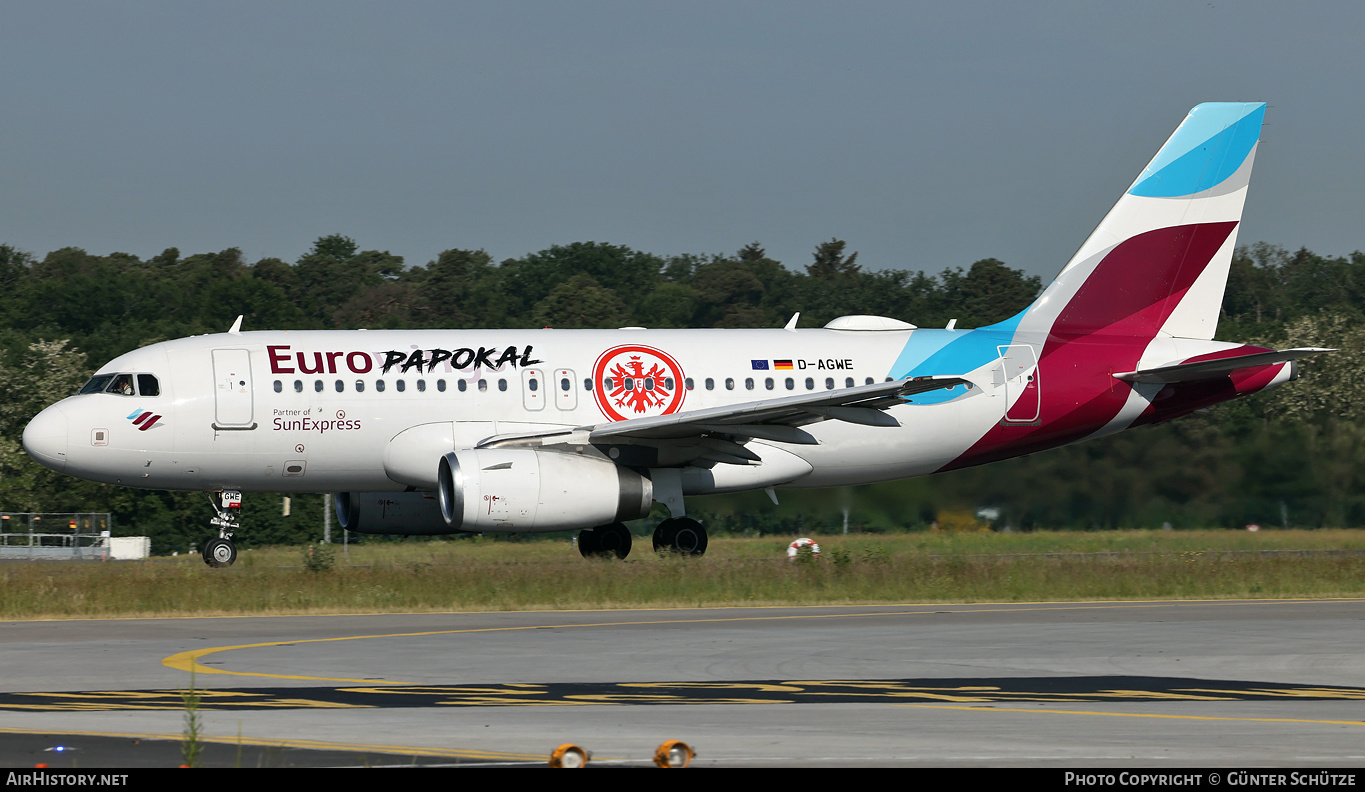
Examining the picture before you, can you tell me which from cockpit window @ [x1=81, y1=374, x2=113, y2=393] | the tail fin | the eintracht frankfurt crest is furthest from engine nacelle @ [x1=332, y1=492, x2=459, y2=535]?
the tail fin

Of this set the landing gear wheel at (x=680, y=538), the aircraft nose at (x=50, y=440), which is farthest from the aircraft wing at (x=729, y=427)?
the aircraft nose at (x=50, y=440)

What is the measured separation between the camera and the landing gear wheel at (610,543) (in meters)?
27.2

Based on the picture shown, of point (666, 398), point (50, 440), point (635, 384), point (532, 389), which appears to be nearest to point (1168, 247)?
point (666, 398)

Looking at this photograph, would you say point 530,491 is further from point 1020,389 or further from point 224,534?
point 1020,389

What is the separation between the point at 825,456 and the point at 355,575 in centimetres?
868

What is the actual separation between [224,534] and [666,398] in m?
7.54

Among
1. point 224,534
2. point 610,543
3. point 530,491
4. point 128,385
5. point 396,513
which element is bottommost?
point 610,543

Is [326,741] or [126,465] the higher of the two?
[126,465]

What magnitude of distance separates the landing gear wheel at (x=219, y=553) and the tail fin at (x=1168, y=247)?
13948mm

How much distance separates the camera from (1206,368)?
26.8 meters
